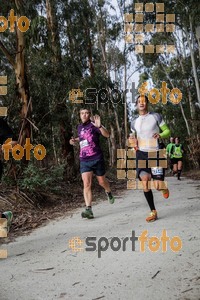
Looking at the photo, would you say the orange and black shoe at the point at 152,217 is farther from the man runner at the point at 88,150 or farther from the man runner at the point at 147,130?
the man runner at the point at 88,150

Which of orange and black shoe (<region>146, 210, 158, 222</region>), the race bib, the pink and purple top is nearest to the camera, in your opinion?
the race bib

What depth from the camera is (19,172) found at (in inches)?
292

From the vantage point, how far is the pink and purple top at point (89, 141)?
5289 millimetres

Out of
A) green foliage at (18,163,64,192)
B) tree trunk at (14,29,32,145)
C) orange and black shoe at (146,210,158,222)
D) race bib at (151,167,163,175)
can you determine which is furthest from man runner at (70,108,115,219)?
tree trunk at (14,29,32,145)

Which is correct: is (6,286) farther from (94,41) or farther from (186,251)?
(94,41)

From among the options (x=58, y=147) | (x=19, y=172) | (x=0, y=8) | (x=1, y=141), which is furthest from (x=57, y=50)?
(x=1, y=141)

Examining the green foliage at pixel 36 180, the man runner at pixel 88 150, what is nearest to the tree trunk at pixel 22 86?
the green foliage at pixel 36 180

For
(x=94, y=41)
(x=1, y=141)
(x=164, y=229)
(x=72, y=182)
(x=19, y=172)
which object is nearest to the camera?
(x=1, y=141)

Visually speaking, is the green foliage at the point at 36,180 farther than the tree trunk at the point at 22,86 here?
No

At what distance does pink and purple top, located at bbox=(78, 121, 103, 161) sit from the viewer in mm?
5289

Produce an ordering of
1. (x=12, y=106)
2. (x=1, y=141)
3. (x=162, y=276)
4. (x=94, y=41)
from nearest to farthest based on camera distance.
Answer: (x=162, y=276) < (x=1, y=141) < (x=12, y=106) < (x=94, y=41)

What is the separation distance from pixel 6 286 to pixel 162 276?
126 cm

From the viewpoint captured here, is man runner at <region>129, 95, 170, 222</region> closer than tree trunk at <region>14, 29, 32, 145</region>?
Yes

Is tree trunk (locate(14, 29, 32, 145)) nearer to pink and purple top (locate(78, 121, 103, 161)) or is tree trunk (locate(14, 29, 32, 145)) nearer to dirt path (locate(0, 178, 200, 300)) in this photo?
pink and purple top (locate(78, 121, 103, 161))
